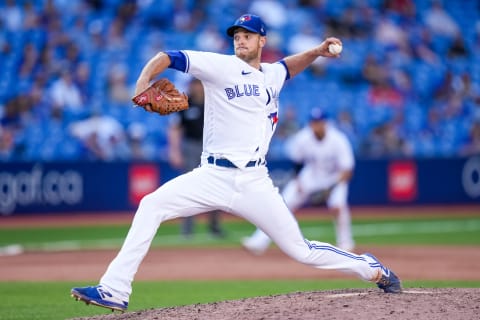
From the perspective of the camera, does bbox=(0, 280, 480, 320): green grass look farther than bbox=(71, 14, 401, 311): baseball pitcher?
Yes

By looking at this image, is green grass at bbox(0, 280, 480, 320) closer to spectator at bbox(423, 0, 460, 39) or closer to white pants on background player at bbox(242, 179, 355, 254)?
white pants on background player at bbox(242, 179, 355, 254)

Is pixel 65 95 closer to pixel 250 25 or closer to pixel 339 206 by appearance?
pixel 339 206

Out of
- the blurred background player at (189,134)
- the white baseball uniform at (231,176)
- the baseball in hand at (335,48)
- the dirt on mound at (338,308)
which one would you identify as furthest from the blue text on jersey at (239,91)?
the blurred background player at (189,134)

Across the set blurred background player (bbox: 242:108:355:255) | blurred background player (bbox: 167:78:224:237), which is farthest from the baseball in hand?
blurred background player (bbox: 167:78:224:237)

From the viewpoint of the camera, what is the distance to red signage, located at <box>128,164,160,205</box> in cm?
1786

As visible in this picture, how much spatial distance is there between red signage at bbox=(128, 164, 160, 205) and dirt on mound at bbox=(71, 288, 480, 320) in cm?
1122

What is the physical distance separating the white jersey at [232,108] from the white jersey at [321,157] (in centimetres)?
638

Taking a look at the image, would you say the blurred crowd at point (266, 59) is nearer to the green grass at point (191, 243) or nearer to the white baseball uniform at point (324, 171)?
the green grass at point (191, 243)

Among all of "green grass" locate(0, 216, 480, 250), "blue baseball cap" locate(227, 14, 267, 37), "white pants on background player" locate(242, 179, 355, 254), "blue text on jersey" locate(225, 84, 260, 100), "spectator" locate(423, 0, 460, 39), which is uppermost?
"spectator" locate(423, 0, 460, 39)

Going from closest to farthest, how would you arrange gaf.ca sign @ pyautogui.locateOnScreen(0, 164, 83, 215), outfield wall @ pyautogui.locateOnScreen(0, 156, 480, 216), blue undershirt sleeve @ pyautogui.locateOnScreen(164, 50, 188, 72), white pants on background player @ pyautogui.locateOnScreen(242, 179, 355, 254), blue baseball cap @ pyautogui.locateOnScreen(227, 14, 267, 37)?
blue undershirt sleeve @ pyautogui.locateOnScreen(164, 50, 188, 72), blue baseball cap @ pyautogui.locateOnScreen(227, 14, 267, 37), white pants on background player @ pyautogui.locateOnScreen(242, 179, 355, 254), gaf.ca sign @ pyautogui.locateOnScreen(0, 164, 83, 215), outfield wall @ pyautogui.locateOnScreen(0, 156, 480, 216)

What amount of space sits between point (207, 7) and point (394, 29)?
188 inches

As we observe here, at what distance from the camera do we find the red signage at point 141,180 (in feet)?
58.6

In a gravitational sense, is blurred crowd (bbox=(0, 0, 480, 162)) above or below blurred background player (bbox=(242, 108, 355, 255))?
above

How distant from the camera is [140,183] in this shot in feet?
58.8
